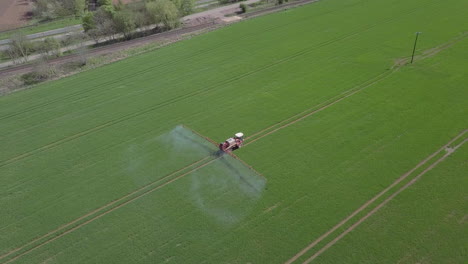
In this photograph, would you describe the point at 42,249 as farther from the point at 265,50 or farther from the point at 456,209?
the point at 265,50

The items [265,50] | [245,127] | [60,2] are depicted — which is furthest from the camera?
[60,2]

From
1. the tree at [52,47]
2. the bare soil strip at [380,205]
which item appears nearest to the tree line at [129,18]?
the tree at [52,47]

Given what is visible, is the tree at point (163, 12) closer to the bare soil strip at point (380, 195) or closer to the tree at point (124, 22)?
the tree at point (124, 22)

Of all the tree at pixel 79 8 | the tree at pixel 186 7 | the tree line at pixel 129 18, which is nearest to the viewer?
the tree line at pixel 129 18

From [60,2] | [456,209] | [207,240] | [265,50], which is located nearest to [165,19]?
[265,50]

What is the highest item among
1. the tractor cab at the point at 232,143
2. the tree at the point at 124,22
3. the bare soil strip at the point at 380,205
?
the tree at the point at 124,22

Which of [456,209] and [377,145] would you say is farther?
[377,145]

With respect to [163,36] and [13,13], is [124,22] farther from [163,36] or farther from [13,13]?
[13,13]
